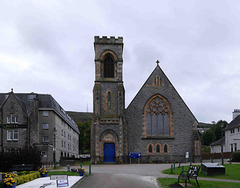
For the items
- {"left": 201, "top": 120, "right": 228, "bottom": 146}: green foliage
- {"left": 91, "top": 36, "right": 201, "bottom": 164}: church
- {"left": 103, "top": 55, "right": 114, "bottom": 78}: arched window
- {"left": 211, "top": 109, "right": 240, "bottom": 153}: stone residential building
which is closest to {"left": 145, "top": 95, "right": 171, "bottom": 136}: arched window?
{"left": 91, "top": 36, "right": 201, "bottom": 164}: church

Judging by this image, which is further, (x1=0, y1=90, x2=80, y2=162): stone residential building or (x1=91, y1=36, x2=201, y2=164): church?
(x1=0, y1=90, x2=80, y2=162): stone residential building

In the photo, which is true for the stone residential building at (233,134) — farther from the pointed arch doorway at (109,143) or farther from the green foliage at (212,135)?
the green foliage at (212,135)

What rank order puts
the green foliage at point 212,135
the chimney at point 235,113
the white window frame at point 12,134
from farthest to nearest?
the green foliage at point 212,135
the chimney at point 235,113
the white window frame at point 12,134

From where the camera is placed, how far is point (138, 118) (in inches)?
1740

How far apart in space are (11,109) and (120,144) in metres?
17.4

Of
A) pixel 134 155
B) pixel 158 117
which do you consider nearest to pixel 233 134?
pixel 158 117

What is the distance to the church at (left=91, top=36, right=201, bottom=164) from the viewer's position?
41.9 m

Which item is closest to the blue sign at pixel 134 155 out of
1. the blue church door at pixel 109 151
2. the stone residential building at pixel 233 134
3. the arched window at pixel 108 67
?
the blue church door at pixel 109 151

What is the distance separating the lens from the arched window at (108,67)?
146 feet

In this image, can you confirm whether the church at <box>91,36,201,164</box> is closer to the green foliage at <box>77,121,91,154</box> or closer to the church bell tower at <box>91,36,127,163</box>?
the church bell tower at <box>91,36,127,163</box>

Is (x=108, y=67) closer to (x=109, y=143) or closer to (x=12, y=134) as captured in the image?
(x=109, y=143)

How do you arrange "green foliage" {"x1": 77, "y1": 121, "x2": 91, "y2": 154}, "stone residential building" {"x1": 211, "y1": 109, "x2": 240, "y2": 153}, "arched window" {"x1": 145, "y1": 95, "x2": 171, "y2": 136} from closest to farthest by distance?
1. "arched window" {"x1": 145, "y1": 95, "x2": 171, "y2": 136}
2. "stone residential building" {"x1": 211, "y1": 109, "x2": 240, "y2": 153}
3. "green foliage" {"x1": 77, "y1": 121, "x2": 91, "y2": 154}

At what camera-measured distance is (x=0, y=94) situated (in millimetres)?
51375

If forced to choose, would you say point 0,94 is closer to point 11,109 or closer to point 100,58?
point 11,109
